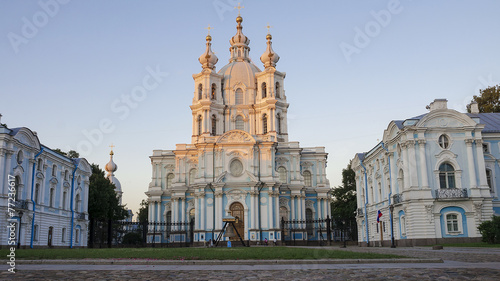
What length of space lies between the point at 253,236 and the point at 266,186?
549 centimetres

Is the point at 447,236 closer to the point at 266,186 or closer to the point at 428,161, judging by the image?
the point at 428,161

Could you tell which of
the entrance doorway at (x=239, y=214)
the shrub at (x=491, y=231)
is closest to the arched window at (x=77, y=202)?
the entrance doorway at (x=239, y=214)

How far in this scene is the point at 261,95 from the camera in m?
60.7

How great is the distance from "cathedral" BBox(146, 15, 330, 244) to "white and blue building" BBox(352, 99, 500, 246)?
56.6ft

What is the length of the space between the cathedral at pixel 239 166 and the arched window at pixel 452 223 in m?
20.1

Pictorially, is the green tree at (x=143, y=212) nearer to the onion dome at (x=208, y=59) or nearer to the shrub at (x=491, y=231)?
the onion dome at (x=208, y=59)

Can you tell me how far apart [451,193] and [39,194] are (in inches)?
1175

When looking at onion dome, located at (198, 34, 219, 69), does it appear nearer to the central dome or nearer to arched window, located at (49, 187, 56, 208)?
the central dome

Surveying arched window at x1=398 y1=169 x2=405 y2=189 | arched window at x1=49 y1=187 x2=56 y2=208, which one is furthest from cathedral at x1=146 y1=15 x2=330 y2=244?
arched window at x1=398 y1=169 x2=405 y2=189

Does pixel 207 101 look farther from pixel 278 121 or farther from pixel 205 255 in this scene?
pixel 205 255

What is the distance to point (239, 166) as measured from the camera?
51.9 metres

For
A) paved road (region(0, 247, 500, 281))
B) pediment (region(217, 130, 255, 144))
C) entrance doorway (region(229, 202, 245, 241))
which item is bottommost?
paved road (region(0, 247, 500, 281))

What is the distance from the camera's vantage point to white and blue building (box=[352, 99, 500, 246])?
32.6 metres

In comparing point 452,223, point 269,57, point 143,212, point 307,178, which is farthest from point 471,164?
point 143,212
